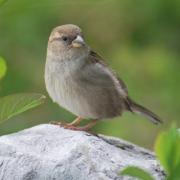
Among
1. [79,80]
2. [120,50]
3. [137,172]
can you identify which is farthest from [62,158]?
[120,50]

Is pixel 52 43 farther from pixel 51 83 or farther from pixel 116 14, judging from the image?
pixel 116 14

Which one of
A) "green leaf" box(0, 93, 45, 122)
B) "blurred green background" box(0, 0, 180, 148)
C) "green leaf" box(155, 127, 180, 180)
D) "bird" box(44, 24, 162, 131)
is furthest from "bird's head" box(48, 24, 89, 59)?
"green leaf" box(155, 127, 180, 180)

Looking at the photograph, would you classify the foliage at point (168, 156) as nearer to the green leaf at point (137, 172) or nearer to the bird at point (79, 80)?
the green leaf at point (137, 172)

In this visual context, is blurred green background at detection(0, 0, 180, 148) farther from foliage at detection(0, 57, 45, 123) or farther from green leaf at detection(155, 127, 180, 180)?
green leaf at detection(155, 127, 180, 180)

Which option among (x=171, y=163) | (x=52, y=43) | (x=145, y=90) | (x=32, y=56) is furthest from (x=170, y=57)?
(x=171, y=163)

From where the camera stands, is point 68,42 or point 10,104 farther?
point 68,42

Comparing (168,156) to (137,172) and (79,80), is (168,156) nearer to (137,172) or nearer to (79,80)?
(137,172)
